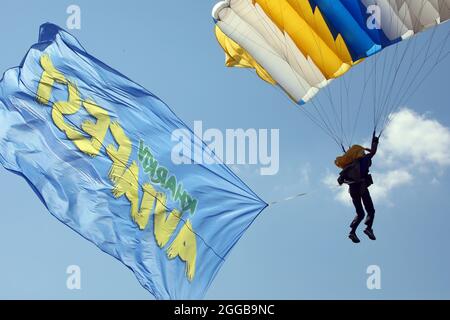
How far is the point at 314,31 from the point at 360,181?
113 inches

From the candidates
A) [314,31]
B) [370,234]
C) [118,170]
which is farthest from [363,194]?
[118,170]

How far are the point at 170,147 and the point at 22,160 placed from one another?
2.35 m

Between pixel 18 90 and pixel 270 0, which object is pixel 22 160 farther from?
pixel 270 0

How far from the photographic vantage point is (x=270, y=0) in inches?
548

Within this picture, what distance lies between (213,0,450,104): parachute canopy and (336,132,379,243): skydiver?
183cm

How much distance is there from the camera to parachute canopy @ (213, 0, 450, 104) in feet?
44.0

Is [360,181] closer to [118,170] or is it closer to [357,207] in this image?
[357,207]

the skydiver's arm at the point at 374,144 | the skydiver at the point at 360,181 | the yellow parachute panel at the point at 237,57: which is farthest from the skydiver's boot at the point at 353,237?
the yellow parachute panel at the point at 237,57

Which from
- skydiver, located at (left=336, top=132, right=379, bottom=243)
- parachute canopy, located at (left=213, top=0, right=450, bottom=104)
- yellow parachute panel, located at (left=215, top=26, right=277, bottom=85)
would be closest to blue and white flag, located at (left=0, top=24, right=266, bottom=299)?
skydiver, located at (left=336, top=132, right=379, bottom=243)

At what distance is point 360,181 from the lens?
42.0 ft

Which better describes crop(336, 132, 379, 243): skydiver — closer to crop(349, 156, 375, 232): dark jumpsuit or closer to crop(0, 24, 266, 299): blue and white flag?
crop(349, 156, 375, 232): dark jumpsuit

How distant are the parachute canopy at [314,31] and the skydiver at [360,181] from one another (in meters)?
1.83

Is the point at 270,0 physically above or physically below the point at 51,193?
above
